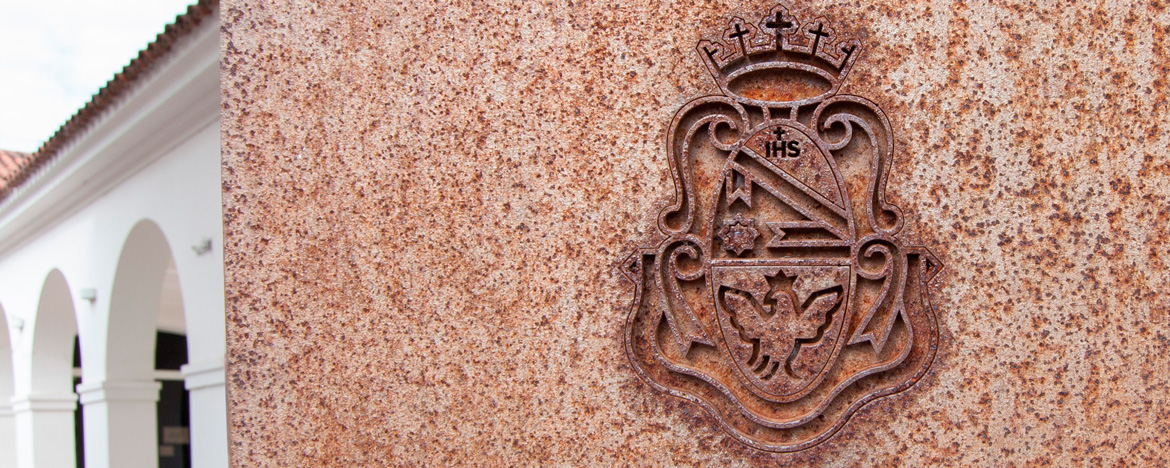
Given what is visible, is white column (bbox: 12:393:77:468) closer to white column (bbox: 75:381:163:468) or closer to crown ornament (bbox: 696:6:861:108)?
white column (bbox: 75:381:163:468)

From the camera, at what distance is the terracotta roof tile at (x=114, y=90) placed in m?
4.36

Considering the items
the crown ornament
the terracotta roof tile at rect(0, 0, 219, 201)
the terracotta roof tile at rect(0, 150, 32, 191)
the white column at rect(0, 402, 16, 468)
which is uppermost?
the terracotta roof tile at rect(0, 150, 32, 191)

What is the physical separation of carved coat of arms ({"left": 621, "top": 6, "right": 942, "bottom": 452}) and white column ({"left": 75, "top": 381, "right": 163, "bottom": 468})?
206 inches

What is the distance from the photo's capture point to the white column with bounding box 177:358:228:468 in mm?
4566

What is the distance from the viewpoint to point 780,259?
1.54 m

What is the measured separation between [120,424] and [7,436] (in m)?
3.47

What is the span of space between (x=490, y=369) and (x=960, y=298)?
0.80m

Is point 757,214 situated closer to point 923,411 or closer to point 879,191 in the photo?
point 879,191

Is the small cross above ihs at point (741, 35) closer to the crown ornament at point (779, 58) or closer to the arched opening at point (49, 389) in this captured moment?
the crown ornament at point (779, 58)

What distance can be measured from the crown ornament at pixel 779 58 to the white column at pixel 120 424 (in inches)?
212

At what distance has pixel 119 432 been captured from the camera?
576 cm

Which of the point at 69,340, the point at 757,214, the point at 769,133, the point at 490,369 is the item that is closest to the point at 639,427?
the point at 490,369

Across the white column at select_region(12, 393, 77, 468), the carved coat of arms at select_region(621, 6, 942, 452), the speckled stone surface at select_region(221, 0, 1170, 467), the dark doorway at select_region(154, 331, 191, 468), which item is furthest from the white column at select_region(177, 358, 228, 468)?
the dark doorway at select_region(154, 331, 191, 468)

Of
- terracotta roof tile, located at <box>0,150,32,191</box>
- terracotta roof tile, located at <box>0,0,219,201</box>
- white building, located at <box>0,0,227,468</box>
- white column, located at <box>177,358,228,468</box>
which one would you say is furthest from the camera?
terracotta roof tile, located at <box>0,150,32,191</box>
